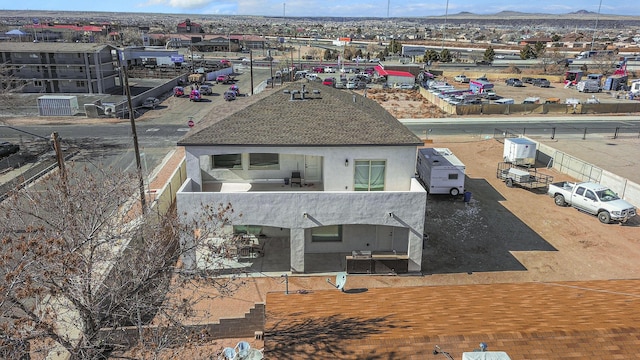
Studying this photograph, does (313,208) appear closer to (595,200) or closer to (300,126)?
(300,126)

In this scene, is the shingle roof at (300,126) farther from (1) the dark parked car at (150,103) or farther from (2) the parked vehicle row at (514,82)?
(2) the parked vehicle row at (514,82)

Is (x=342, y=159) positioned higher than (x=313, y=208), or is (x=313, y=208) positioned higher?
(x=342, y=159)

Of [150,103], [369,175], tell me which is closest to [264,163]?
[369,175]

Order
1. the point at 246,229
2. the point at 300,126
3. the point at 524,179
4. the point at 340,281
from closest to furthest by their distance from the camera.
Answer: the point at 340,281 < the point at 300,126 < the point at 246,229 < the point at 524,179

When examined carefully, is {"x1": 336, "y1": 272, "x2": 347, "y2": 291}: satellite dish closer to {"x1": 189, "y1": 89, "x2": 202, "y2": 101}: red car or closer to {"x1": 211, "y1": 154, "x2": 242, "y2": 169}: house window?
{"x1": 211, "y1": 154, "x2": 242, "y2": 169}: house window

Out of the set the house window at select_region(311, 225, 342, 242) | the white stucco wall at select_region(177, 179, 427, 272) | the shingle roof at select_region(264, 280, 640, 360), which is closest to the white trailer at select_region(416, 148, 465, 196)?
the white stucco wall at select_region(177, 179, 427, 272)

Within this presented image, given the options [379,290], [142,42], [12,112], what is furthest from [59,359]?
[142,42]

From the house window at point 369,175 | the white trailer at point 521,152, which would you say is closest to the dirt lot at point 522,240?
the house window at point 369,175
